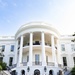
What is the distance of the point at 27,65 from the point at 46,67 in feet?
11.6

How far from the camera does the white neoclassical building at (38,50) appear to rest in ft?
87.4

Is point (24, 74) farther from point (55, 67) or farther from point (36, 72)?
point (55, 67)

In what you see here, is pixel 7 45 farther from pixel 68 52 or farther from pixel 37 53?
pixel 68 52

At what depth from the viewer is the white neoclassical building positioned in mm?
26650

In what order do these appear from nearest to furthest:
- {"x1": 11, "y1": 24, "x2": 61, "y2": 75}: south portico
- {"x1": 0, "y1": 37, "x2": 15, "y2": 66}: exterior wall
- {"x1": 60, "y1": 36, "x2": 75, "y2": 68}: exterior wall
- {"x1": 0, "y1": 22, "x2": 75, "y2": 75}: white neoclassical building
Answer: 1. {"x1": 11, "y1": 24, "x2": 61, "y2": 75}: south portico
2. {"x1": 0, "y1": 22, "x2": 75, "y2": 75}: white neoclassical building
3. {"x1": 60, "y1": 36, "x2": 75, "y2": 68}: exterior wall
4. {"x1": 0, "y1": 37, "x2": 15, "y2": 66}: exterior wall

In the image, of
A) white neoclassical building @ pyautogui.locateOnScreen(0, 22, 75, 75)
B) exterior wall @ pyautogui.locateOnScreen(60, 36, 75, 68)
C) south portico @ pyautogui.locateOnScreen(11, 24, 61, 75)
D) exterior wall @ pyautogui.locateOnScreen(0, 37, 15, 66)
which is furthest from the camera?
exterior wall @ pyautogui.locateOnScreen(0, 37, 15, 66)

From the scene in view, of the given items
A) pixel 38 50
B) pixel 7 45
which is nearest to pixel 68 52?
pixel 38 50

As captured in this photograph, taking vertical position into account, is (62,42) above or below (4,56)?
above

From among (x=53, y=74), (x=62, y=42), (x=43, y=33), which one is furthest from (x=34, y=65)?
(x=62, y=42)

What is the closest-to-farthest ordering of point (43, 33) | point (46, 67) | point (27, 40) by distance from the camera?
1. point (46, 67)
2. point (43, 33)
3. point (27, 40)

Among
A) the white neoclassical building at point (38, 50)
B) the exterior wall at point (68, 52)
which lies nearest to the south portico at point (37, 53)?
the white neoclassical building at point (38, 50)

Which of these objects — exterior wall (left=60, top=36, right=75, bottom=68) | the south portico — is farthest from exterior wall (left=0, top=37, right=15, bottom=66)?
exterior wall (left=60, top=36, right=75, bottom=68)

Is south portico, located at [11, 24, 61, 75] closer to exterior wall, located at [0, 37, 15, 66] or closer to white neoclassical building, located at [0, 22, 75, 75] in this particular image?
white neoclassical building, located at [0, 22, 75, 75]

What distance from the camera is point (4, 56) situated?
34688mm
